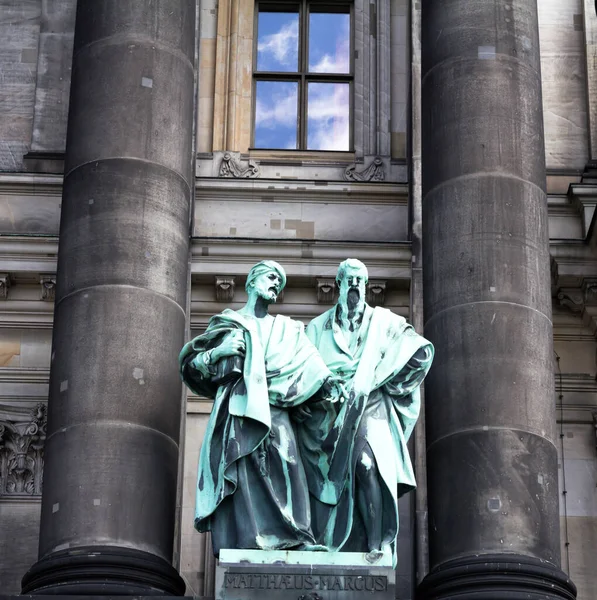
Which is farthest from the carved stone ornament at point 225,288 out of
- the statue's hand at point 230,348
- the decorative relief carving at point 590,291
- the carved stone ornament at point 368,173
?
the statue's hand at point 230,348

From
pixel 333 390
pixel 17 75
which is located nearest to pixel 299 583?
pixel 333 390

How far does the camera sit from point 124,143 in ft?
63.5

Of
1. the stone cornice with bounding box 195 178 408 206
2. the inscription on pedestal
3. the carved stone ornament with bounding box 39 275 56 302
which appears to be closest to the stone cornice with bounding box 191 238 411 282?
the stone cornice with bounding box 195 178 408 206

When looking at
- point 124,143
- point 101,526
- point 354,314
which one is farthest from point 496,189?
point 101,526

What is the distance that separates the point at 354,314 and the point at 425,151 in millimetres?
2718

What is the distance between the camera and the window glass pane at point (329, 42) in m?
23.8

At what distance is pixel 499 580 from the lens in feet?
56.1

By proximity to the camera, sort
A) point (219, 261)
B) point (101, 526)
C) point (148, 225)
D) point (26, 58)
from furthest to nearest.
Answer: point (26, 58) → point (219, 261) → point (148, 225) → point (101, 526)

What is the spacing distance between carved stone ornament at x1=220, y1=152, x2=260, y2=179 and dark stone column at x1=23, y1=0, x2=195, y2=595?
262 centimetres

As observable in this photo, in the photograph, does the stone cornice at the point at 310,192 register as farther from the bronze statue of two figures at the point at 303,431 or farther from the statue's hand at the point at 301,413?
the statue's hand at the point at 301,413

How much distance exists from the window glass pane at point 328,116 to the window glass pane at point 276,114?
0.62 ft

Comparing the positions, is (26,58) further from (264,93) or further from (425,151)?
(425,151)

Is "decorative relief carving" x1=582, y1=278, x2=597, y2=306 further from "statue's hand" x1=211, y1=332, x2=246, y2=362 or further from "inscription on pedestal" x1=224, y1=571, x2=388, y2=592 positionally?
"inscription on pedestal" x1=224, y1=571, x2=388, y2=592

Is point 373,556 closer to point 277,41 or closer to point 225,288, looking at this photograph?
point 225,288
